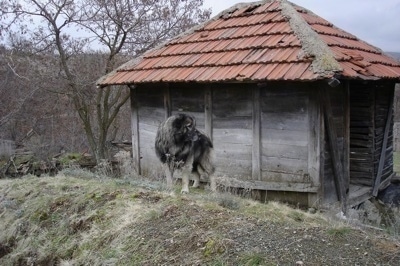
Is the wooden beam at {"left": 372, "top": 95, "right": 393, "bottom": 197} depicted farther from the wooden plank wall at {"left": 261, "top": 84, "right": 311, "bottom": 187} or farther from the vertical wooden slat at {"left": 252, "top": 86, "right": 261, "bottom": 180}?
the vertical wooden slat at {"left": 252, "top": 86, "right": 261, "bottom": 180}

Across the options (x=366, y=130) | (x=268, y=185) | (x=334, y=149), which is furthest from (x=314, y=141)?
(x=366, y=130)

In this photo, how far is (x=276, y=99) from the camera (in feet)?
24.3

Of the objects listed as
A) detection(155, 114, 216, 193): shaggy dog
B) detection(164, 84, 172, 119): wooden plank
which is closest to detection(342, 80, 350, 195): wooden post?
detection(155, 114, 216, 193): shaggy dog

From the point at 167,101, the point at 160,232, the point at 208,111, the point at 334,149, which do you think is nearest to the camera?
the point at 160,232

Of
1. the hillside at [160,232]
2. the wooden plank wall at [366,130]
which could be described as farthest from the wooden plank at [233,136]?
the wooden plank wall at [366,130]

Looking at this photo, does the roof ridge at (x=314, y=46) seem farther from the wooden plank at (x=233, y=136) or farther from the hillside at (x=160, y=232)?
the hillside at (x=160, y=232)

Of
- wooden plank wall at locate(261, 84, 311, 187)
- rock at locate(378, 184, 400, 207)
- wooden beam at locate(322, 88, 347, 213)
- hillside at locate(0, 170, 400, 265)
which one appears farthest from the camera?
rock at locate(378, 184, 400, 207)

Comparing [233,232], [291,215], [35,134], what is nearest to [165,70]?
[291,215]

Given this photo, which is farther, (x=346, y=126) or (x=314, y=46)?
(x=346, y=126)

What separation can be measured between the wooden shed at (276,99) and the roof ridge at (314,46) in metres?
0.02

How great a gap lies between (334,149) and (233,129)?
1.83 meters

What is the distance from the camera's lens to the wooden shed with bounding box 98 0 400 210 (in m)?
7.02

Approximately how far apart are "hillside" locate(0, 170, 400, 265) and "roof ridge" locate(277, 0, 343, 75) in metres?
2.42

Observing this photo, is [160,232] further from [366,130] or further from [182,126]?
[366,130]
